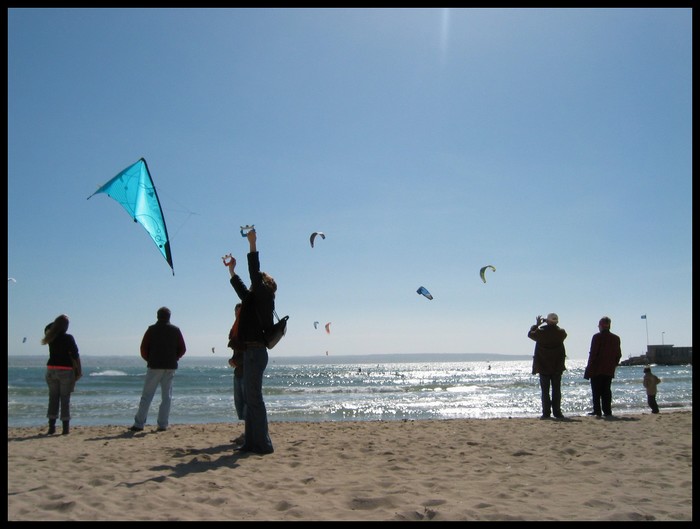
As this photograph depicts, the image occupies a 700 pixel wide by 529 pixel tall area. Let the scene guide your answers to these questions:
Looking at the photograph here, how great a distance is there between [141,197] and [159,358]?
191 cm

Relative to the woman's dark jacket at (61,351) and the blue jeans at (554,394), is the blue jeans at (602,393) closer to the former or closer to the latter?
the blue jeans at (554,394)

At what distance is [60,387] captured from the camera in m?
6.09

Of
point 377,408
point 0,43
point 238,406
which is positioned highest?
point 0,43

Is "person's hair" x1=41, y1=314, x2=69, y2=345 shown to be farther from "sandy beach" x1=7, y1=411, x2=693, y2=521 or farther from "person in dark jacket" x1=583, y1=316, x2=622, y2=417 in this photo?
"person in dark jacket" x1=583, y1=316, x2=622, y2=417

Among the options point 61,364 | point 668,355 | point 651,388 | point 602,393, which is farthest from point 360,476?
point 668,355

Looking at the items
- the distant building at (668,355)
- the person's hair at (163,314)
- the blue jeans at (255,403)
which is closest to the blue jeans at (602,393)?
the blue jeans at (255,403)

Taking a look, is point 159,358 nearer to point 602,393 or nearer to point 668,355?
point 602,393

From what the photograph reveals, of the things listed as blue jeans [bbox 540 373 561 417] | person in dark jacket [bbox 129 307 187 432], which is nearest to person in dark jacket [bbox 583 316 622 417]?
blue jeans [bbox 540 373 561 417]

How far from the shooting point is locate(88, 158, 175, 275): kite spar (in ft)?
20.1

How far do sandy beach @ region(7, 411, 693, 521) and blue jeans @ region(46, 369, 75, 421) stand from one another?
1.10 feet
